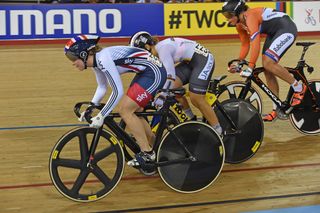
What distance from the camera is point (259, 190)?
12.4ft

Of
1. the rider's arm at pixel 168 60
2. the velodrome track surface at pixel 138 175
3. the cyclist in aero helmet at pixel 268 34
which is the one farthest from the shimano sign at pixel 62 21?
the rider's arm at pixel 168 60

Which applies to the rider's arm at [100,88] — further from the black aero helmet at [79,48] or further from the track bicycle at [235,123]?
the track bicycle at [235,123]

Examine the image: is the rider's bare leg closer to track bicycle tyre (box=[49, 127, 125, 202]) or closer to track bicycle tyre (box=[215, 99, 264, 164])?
track bicycle tyre (box=[49, 127, 125, 202])

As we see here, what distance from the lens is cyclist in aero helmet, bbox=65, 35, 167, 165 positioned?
3.39m

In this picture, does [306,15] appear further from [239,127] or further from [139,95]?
[139,95]

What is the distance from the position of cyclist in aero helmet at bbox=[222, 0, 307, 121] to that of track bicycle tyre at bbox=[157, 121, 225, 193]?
1.18 m

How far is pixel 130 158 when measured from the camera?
3791 mm

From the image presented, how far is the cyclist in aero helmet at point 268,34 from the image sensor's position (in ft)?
15.4

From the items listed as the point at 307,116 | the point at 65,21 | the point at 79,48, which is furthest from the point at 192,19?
the point at 79,48

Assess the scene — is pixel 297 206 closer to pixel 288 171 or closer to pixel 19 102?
pixel 288 171

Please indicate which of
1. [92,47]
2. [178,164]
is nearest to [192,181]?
[178,164]

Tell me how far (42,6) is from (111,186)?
9.03 metres

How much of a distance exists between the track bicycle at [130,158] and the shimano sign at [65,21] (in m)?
8.51

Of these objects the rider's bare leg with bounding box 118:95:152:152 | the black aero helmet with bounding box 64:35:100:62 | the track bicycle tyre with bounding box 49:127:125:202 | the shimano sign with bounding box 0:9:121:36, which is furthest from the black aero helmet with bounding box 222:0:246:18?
the shimano sign with bounding box 0:9:121:36
